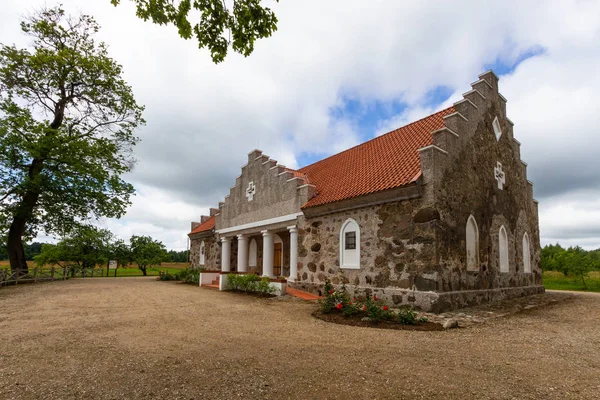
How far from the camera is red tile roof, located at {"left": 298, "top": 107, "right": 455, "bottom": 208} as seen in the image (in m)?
11.9

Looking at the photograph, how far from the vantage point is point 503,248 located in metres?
13.9

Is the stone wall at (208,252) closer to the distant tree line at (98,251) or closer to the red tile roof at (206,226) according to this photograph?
the red tile roof at (206,226)

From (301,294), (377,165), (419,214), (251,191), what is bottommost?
(301,294)

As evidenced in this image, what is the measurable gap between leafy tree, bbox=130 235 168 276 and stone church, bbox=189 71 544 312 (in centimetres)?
2059

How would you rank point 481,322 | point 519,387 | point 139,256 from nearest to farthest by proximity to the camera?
1. point 519,387
2. point 481,322
3. point 139,256

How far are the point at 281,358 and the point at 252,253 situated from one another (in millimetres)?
16473

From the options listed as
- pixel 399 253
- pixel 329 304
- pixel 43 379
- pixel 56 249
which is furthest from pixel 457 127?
pixel 56 249

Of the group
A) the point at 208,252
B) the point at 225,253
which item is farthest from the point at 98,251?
the point at 225,253

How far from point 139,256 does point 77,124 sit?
19.0 m

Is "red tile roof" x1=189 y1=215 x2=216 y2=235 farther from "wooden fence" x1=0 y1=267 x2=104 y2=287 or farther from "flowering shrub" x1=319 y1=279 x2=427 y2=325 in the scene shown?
"flowering shrub" x1=319 y1=279 x2=427 y2=325

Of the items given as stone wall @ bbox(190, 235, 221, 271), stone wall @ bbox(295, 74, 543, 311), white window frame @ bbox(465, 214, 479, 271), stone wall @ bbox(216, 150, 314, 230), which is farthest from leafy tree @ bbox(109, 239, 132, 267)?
white window frame @ bbox(465, 214, 479, 271)

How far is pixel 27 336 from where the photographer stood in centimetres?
679

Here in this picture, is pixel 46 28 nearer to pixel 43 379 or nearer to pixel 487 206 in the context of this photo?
pixel 43 379

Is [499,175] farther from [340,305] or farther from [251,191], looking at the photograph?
[251,191]
